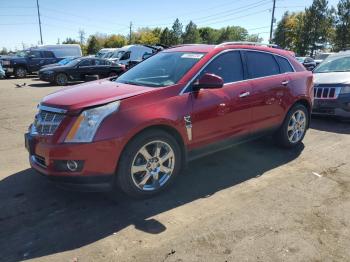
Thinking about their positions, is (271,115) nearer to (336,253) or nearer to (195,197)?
(195,197)

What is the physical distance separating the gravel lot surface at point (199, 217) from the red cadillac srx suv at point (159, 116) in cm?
37

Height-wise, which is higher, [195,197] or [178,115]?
[178,115]

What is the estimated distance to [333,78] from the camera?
851 cm

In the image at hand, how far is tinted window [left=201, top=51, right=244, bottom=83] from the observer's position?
4833mm

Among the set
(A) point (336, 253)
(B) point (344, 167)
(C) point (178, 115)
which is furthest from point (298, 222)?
(B) point (344, 167)

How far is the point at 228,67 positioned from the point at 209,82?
0.81 meters

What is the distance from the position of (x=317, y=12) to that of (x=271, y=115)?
55732mm

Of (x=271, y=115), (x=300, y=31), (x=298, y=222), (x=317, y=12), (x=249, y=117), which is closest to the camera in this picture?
(x=298, y=222)

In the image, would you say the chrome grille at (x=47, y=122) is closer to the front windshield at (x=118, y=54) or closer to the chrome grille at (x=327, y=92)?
the chrome grille at (x=327, y=92)

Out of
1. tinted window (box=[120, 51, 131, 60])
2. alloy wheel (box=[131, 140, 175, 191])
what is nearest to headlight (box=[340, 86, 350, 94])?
alloy wheel (box=[131, 140, 175, 191])

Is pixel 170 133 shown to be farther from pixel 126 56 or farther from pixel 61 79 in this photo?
pixel 126 56

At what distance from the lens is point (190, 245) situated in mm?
3291

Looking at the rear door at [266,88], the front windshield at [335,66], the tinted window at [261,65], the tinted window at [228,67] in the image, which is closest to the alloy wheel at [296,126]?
the rear door at [266,88]

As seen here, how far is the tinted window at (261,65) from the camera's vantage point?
534 cm
